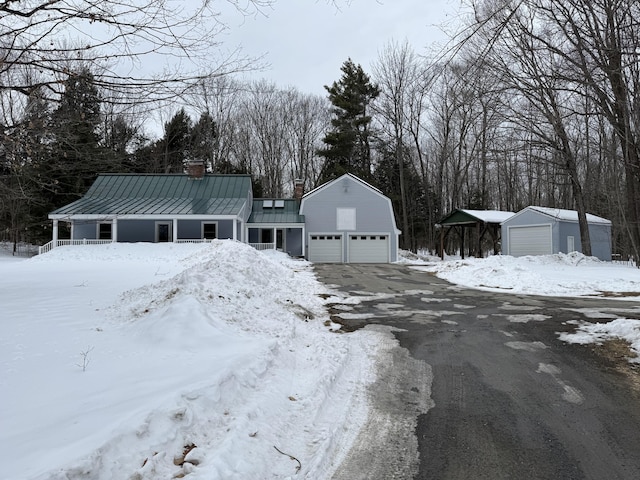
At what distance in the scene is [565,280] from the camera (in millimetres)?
13531

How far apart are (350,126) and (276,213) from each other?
49.6 feet

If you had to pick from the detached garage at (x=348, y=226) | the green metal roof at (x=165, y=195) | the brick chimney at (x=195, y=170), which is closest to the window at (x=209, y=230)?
the green metal roof at (x=165, y=195)

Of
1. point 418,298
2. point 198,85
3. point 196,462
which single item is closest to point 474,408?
point 196,462

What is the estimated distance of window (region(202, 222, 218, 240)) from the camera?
24578 millimetres

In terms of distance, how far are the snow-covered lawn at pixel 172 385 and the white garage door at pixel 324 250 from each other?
63.8 ft

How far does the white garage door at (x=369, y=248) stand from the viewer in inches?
1067

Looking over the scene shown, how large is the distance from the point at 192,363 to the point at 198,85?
10.6ft

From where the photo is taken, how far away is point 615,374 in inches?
194

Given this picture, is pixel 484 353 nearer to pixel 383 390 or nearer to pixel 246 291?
pixel 383 390

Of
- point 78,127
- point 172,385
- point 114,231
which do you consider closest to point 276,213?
point 114,231

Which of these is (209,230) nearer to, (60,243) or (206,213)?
(206,213)

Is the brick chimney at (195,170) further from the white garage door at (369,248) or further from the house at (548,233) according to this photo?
the house at (548,233)

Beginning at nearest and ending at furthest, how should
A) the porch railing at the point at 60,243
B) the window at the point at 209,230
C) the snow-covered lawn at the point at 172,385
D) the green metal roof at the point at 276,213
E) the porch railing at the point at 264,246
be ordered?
the snow-covered lawn at the point at 172,385, the porch railing at the point at 60,243, the window at the point at 209,230, the porch railing at the point at 264,246, the green metal roof at the point at 276,213

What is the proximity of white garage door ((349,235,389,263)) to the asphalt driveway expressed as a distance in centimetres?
1900
